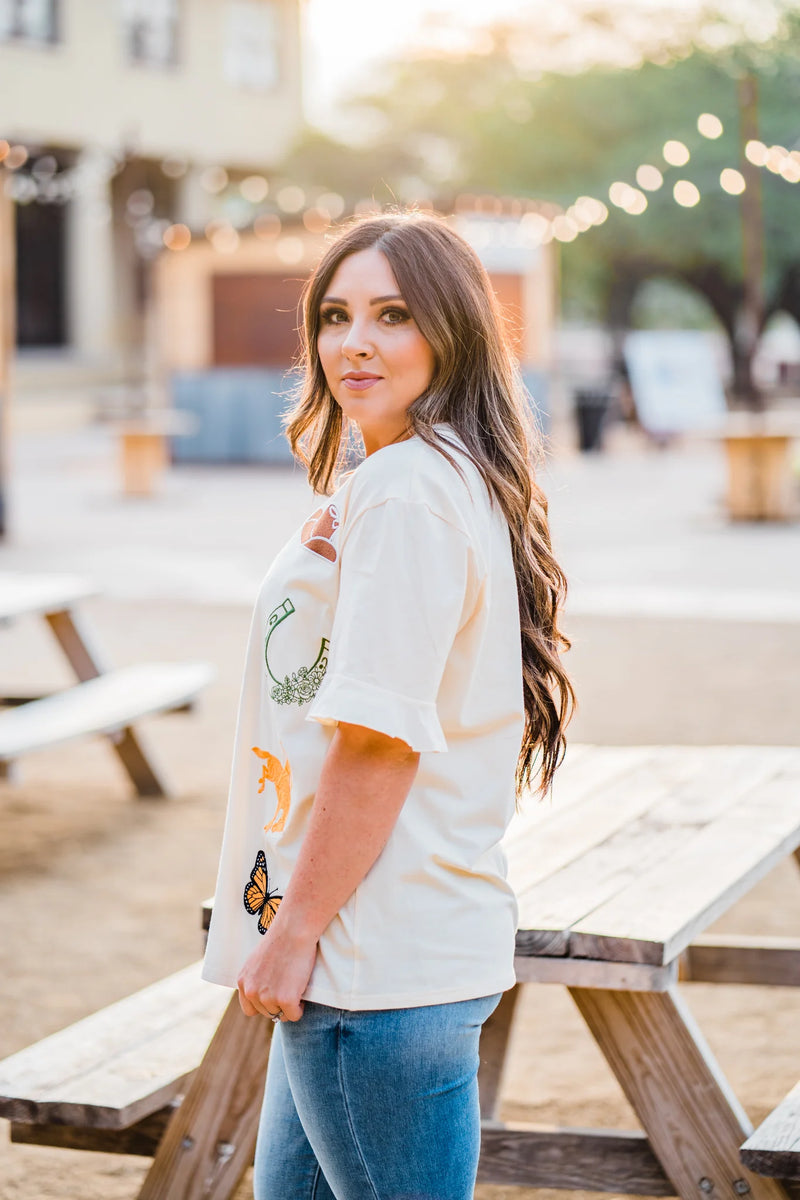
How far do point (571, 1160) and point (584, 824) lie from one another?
22.9 inches

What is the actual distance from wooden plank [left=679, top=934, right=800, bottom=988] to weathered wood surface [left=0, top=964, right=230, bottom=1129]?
118cm

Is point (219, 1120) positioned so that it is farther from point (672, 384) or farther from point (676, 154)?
point (672, 384)

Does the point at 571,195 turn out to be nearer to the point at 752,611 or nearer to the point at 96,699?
the point at 752,611

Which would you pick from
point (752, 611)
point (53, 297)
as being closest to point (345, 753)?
point (752, 611)

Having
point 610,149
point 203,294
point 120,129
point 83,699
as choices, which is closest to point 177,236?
point 203,294

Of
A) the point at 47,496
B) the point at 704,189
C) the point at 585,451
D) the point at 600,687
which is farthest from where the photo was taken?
the point at 704,189

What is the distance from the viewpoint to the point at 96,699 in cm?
587

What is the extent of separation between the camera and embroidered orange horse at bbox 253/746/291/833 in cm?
196

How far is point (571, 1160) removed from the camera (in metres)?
2.86

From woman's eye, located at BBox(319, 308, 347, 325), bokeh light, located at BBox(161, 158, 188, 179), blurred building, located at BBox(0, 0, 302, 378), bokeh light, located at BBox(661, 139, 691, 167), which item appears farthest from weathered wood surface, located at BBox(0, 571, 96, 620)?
bokeh light, located at BBox(161, 158, 188, 179)

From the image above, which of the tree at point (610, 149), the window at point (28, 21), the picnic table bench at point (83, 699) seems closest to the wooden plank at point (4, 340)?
the picnic table bench at point (83, 699)

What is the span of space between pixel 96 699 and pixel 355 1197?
4085mm

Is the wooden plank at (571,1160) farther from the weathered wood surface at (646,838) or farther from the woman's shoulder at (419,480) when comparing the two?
the woman's shoulder at (419,480)

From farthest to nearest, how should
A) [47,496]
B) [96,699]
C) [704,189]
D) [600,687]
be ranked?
[704,189], [47,496], [600,687], [96,699]
